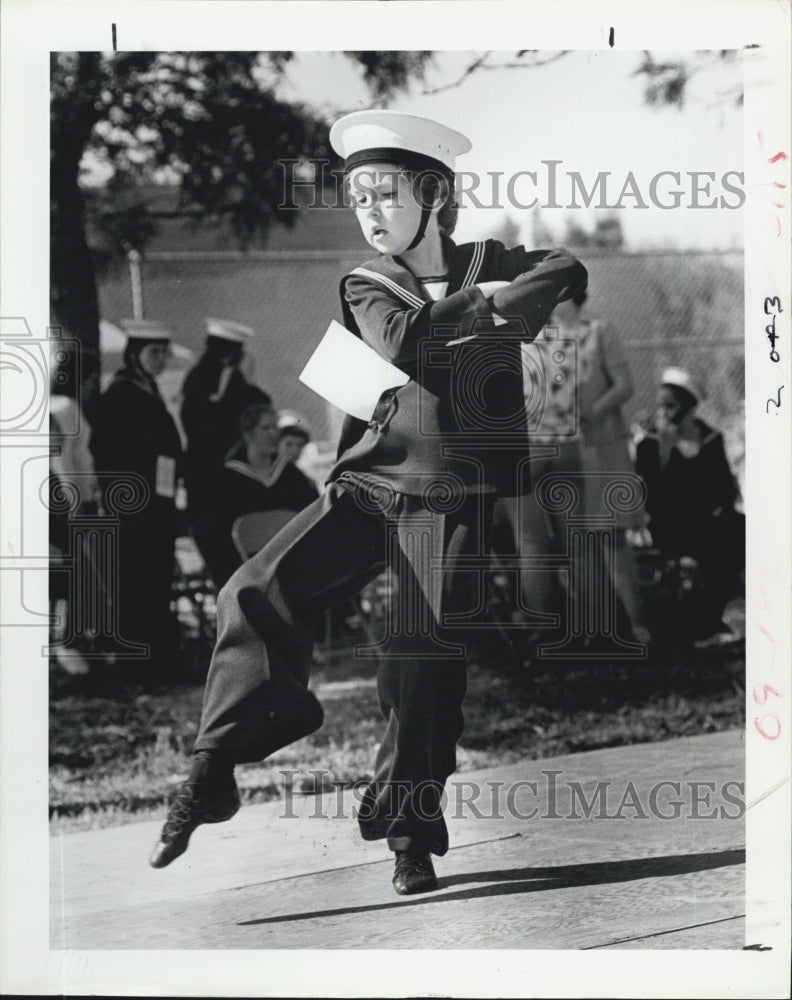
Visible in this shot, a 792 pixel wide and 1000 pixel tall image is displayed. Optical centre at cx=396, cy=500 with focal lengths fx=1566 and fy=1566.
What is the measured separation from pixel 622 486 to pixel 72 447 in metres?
1.72

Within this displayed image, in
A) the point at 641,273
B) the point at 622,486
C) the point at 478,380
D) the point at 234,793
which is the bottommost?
the point at 234,793

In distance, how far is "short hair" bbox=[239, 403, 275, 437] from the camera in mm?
4902

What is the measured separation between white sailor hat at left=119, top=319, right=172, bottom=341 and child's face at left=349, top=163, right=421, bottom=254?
2.28 feet

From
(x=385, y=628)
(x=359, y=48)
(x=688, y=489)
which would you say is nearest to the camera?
(x=359, y=48)

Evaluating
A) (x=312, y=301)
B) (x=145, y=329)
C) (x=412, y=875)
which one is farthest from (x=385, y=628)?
(x=145, y=329)

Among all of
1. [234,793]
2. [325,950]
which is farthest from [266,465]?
[325,950]

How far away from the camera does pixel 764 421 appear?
4.86 m

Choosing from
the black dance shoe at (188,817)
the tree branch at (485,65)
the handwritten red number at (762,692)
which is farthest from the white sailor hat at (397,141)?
the black dance shoe at (188,817)

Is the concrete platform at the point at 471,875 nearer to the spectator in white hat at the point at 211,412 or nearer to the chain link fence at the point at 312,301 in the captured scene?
the spectator in white hat at the point at 211,412

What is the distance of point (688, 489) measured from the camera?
4.96 m

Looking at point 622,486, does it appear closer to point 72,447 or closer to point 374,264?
point 374,264

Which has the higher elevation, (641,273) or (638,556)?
(641,273)

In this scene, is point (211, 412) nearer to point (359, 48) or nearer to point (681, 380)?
point (359, 48)

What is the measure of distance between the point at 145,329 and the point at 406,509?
3.24 ft
